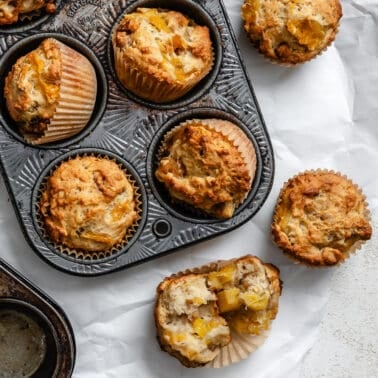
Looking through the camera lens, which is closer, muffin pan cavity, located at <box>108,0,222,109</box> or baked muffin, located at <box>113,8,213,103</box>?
baked muffin, located at <box>113,8,213,103</box>

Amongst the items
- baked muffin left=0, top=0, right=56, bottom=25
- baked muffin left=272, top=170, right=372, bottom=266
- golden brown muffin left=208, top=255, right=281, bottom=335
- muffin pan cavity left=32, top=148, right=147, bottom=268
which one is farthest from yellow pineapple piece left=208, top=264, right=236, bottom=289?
baked muffin left=0, top=0, right=56, bottom=25

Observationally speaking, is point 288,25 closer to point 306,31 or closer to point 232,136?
point 306,31

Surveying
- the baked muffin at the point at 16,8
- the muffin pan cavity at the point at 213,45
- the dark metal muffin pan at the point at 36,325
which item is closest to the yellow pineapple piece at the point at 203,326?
the dark metal muffin pan at the point at 36,325

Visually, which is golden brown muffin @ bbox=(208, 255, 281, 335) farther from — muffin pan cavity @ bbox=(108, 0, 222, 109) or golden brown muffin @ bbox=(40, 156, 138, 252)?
muffin pan cavity @ bbox=(108, 0, 222, 109)

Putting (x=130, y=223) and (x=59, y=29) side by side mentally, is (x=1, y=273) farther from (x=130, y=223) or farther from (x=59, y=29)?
(x=59, y=29)

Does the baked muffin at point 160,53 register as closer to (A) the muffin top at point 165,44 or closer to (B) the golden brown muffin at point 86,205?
(A) the muffin top at point 165,44

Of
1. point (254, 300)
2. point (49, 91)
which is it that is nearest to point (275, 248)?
point (254, 300)
